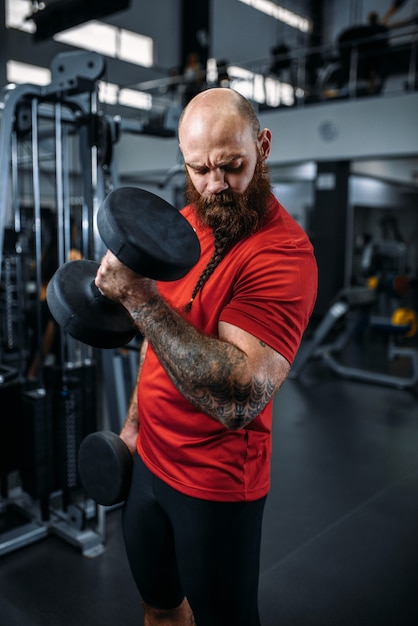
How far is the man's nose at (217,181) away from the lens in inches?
32.7

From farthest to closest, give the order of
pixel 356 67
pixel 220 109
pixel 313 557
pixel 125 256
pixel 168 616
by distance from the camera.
Answer: pixel 356 67
pixel 313 557
pixel 168 616
pixel 220 109
pixel 125 256

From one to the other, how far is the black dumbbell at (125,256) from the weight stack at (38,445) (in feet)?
3.63

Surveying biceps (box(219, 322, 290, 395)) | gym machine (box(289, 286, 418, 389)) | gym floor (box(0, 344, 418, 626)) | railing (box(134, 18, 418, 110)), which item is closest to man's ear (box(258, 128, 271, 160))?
biceps (box(219, 322, 290, 395))

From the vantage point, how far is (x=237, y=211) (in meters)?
0.84

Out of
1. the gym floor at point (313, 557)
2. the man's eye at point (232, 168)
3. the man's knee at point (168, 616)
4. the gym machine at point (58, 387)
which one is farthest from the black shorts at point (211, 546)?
the gym machine at point (58, 387)

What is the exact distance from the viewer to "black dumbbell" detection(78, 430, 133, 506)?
3.44 ft

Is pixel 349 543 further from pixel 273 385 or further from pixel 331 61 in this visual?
pixel 331 61

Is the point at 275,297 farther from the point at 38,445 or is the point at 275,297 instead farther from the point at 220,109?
the point at 38,445

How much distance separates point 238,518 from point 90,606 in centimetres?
94

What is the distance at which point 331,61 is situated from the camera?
672 cm

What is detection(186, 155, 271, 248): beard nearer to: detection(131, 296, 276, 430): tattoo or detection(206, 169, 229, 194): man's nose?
detection(206, 169, 229, 194): man's nose

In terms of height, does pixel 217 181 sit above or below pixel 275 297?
above

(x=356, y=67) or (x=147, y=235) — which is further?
(x=356, y=67)

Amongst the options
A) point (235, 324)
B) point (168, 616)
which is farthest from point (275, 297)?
point (168, 616)
